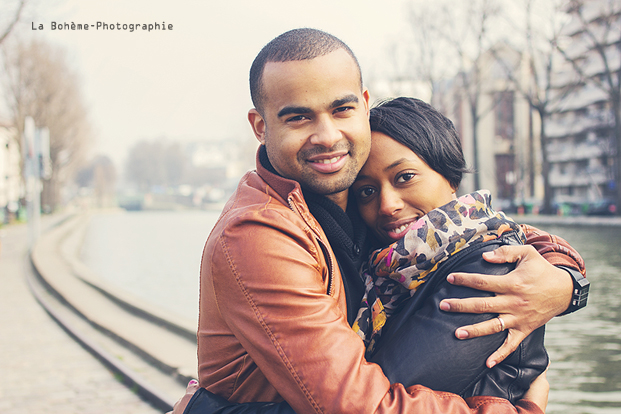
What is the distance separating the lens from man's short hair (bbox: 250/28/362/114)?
202 cm

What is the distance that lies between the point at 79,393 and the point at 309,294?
458 centimetres

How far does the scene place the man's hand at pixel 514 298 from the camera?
1791 mm

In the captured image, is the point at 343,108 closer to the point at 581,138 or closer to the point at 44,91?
the point at 44,91

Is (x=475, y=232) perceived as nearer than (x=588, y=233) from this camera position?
Yes

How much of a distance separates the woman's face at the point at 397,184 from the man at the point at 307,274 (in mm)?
121

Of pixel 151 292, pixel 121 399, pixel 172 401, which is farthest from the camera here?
pixel 151 292

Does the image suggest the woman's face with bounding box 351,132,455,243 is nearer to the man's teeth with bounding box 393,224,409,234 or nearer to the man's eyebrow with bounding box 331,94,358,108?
the man's teeth with bounding box 393,224,409,234

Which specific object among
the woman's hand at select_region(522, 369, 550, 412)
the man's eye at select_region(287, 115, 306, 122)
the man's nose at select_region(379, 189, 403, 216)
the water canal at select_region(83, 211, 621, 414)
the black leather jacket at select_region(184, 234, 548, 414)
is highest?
the man's eye at select_region(287, 115, 306, 122)

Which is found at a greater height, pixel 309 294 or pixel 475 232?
pixel 475 232

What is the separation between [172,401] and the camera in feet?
16.1

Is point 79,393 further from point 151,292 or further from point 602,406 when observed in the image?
point 151,292

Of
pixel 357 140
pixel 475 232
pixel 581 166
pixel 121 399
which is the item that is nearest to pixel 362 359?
pixel 475 232

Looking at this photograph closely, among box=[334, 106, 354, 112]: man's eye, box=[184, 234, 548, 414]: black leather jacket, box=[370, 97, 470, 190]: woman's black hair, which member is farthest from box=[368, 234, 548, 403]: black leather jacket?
box=[334, 106, 354, 112]: man's eye

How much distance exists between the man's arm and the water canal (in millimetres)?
3581
